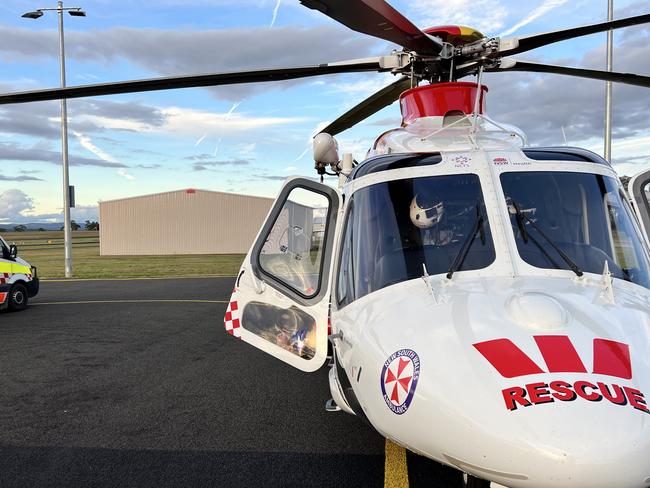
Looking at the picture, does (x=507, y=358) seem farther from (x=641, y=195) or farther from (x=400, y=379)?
(x=641, y=195)

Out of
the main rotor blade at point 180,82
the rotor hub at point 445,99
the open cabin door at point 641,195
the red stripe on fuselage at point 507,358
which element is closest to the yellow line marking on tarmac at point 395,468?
the red stripe on fuselage at point 507,358

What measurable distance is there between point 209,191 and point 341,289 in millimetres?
33300

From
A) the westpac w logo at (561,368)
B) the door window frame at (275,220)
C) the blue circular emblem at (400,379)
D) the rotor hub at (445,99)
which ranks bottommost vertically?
the blue circular emblem at (400,379)

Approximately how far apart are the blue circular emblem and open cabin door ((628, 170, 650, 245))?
2.36 metres

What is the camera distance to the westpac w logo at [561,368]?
1953 mm

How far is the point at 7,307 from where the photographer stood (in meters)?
10.9

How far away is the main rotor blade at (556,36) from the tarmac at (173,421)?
10.7 ft

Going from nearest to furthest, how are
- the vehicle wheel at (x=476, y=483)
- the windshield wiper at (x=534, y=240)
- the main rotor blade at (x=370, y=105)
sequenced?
the vehicle wheel at (x=476, y=483)
the windshield wiper at (x=534, y=240)
the main rotor blade at (x=370, y=105)

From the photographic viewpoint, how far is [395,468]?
3623 millimetres

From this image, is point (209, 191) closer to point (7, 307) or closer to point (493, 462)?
point (7, 307)

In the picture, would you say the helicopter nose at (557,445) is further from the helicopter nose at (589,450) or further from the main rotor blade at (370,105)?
the main rotor blade at (370,105)

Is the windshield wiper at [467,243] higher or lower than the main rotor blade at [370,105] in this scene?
lower

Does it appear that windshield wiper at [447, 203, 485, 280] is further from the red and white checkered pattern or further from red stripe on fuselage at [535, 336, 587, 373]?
the red and white checkered pattern

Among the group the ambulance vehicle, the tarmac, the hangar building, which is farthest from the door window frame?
the hangar building
